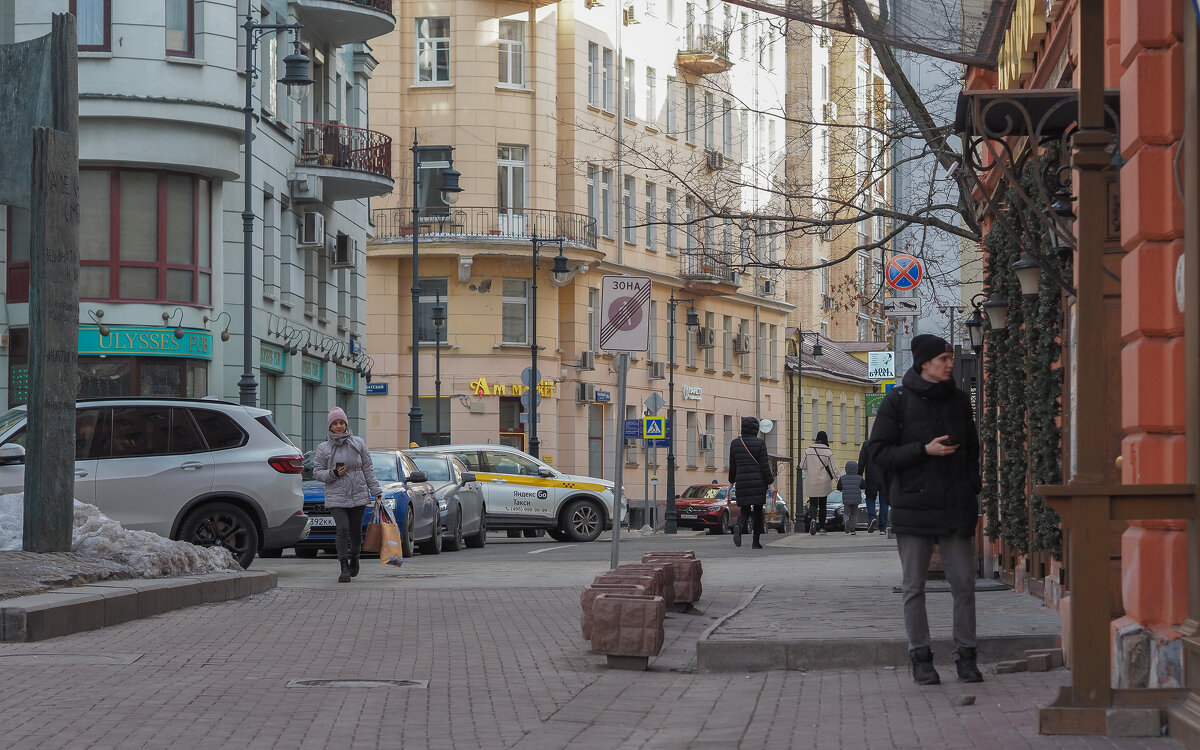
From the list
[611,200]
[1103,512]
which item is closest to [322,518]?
[1103,512]

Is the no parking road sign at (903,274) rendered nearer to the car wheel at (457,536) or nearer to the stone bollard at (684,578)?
the car wheel at (457,536)

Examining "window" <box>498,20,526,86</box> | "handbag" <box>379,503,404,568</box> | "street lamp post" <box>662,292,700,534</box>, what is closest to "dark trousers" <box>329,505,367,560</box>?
"handbag" <box>379,503,404,568</box>

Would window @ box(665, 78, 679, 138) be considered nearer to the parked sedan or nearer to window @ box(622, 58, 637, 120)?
window @ box(622, 58, 637, 120)

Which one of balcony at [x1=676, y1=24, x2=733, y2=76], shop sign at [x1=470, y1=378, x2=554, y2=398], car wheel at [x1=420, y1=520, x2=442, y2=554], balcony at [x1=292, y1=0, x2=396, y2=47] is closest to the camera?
car wheel at [x1=420, y1=520, x2=442, y2=554]

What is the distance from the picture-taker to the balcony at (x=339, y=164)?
42.1 metres

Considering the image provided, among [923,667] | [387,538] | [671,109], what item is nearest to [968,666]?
[923,667]

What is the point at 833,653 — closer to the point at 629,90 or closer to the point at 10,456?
the point at 10,456

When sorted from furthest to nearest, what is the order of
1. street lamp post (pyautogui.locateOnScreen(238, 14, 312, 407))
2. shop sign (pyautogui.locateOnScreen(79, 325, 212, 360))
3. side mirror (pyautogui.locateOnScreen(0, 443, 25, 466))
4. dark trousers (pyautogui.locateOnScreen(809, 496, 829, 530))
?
dark trousers (pyautogui.locateOnScreen(809, 496, 829, 530)) → shop sign (pyautogui.locateOnScreen(79, 325, 212, 360)) → street lamp post (pyautogui.locateOnScreen(238, 14, 312, 407)) → side mirror (pyautogui.locateOnScreen(0, 443, 25, 466))

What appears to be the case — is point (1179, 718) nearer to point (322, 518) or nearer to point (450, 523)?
point (322, 518)

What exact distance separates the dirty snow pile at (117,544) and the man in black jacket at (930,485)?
321 inches

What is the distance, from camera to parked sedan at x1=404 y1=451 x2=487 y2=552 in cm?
2891

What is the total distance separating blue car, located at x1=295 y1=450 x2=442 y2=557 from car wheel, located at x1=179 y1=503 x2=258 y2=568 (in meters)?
3.45

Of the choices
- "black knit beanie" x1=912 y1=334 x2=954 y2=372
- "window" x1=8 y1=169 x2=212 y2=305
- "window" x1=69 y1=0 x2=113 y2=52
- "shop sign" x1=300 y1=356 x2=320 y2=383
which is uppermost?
"window" x1=69 y1=0 x2=113 y2=52

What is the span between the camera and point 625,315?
18.4m
